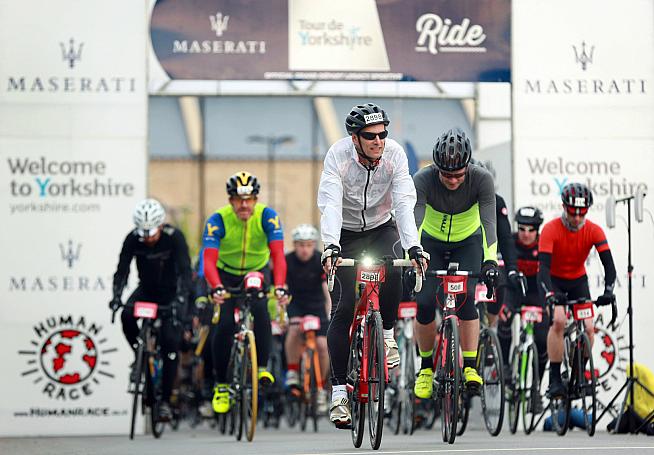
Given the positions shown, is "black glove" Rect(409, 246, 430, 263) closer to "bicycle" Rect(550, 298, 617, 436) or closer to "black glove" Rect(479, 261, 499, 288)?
"black glove" Rect(479, 261, 499, 288)

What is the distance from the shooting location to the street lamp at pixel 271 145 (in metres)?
67.2

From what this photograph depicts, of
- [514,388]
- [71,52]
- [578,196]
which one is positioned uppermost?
[71,52]

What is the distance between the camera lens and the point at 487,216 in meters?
11.2

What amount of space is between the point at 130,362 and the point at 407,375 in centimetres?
300

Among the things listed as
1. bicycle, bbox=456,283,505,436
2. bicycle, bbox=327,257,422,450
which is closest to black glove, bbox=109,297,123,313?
bicycle, bbox=456,283,505,436

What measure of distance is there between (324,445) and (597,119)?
6.01 metres

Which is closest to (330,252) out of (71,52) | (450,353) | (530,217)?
(450,353)

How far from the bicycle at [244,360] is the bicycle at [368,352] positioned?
2.85 meters

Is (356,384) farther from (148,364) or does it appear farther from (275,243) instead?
(148,364)

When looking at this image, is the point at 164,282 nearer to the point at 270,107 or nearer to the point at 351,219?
the point at 351,219

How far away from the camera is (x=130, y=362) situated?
52.5 ft

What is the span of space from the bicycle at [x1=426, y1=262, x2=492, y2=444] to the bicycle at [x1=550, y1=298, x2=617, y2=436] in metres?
2.11

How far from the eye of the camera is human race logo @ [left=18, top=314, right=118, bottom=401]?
16.0 metres

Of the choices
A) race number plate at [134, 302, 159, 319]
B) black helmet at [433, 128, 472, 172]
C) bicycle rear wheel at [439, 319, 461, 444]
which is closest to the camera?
bicycle rear wheel at [439, 319, 461, 444]
